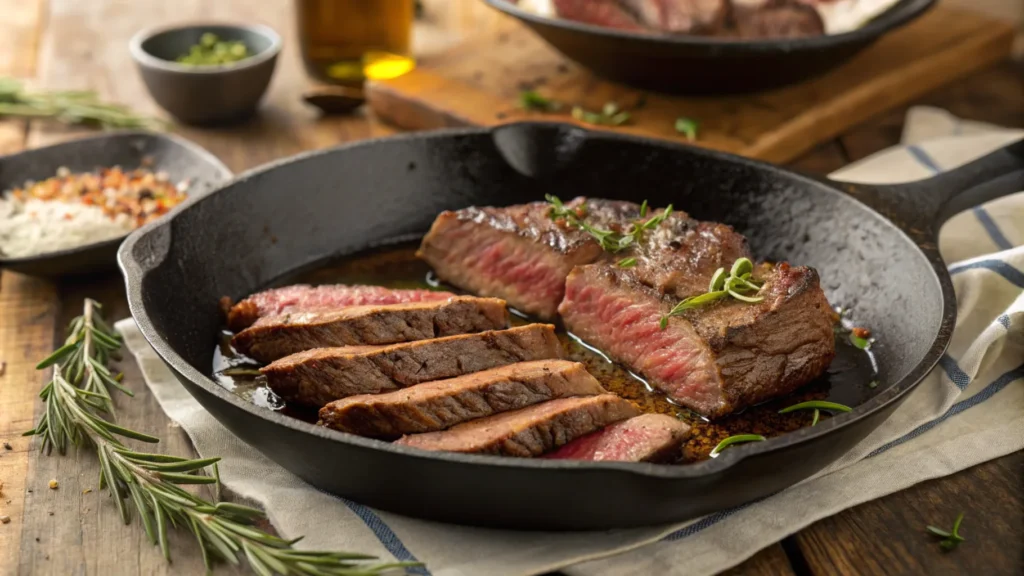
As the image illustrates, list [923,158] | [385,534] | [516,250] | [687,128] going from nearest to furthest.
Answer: [385,534] → [516,250] → [923,158] → [687,128]

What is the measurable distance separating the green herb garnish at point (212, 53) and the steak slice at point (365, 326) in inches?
91.8

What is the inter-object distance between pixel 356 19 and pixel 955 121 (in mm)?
3070

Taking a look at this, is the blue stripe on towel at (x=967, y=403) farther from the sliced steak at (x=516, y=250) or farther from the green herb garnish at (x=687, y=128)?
the green herb garnish at (x=687, y=128)

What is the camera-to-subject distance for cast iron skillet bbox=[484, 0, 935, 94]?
418 centimetres

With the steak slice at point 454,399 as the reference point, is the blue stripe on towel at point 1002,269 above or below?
above

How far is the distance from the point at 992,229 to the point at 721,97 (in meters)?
1.47

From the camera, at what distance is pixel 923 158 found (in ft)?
14.7

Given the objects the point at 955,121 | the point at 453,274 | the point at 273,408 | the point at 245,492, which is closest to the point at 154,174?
the point at 453,274

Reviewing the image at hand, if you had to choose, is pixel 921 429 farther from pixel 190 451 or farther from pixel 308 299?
pixel 190 451

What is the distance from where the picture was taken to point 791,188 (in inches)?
146

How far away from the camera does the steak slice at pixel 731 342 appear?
2.96m

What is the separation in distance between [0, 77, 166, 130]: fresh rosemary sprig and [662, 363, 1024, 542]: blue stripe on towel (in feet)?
11.8

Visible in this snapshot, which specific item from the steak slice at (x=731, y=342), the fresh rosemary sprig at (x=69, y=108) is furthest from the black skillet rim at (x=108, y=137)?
the steak slice at (x=731, y=342)

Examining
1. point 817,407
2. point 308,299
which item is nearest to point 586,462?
point 817,407
